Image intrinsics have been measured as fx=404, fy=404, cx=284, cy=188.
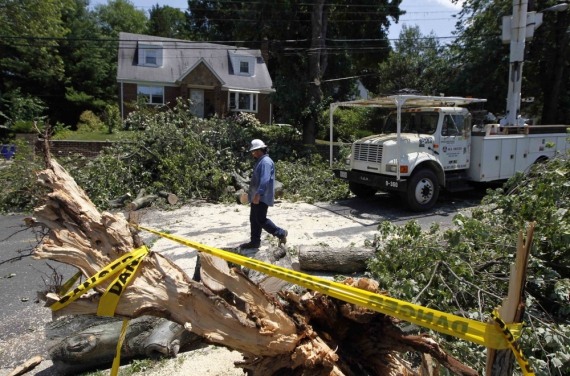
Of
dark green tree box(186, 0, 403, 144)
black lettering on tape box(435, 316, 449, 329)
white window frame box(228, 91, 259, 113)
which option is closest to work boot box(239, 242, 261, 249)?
black lettering on tape box(435, 316, 449, 329)

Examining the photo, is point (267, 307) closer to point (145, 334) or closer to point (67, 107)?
point (145, 334)

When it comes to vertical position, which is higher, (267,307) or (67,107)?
(67,107)

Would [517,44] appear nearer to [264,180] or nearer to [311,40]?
[311,40]

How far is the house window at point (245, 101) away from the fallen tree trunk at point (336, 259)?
25.5m

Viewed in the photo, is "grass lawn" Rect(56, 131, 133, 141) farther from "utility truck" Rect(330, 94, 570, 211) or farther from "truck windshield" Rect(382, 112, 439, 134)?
"truck windshield" Rect(382, 112, 439, 134)

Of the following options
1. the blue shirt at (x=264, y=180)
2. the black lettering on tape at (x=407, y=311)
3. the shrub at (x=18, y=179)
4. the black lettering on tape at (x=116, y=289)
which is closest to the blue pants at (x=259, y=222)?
the blue shirt at (x=264, y=180)

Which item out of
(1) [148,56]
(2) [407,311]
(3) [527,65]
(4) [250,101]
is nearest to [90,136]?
(1) [148,56]

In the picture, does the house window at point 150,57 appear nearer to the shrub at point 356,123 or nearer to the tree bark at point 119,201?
the shrub at point 356,123

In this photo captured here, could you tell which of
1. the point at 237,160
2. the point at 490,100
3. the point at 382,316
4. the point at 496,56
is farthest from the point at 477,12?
the point at 382,316

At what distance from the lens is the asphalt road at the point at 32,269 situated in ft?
13.1

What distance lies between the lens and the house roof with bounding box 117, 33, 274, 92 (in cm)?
2781

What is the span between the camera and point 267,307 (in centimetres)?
242

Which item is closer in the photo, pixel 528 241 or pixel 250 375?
pixel 528 241

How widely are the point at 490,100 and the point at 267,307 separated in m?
22.6
